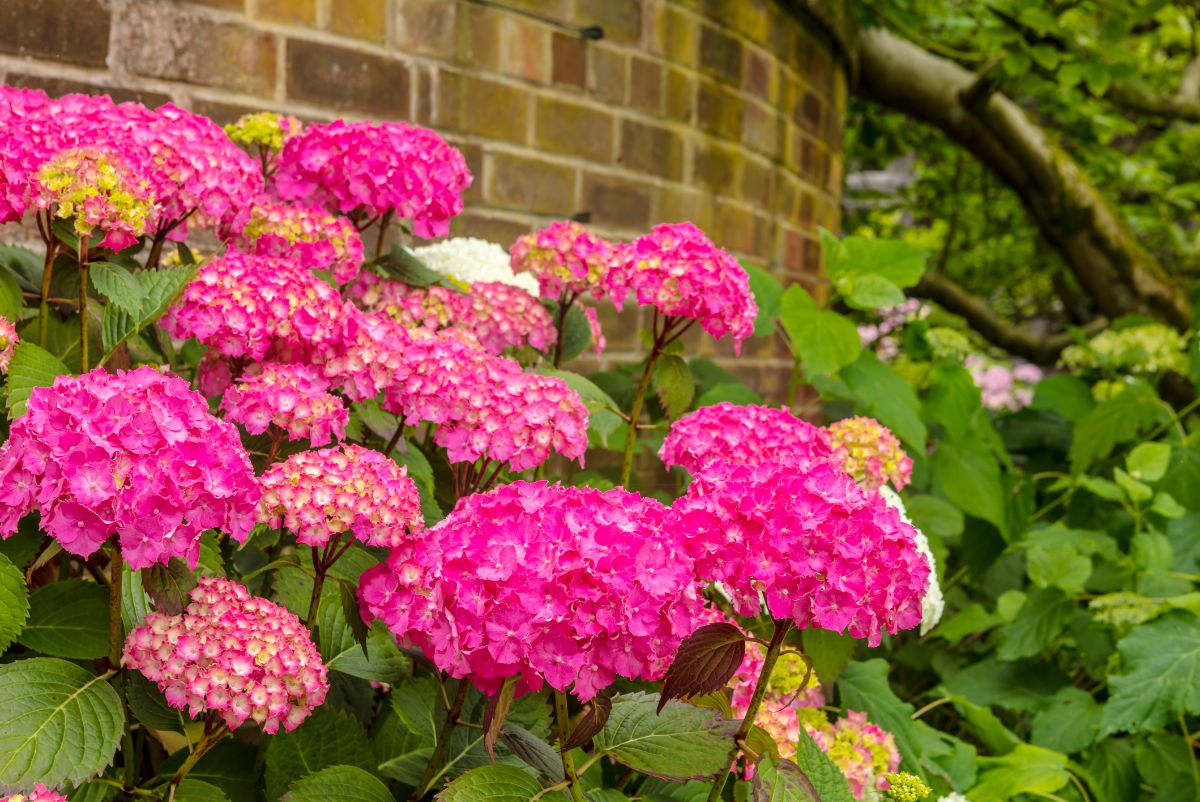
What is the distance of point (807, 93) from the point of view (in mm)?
3074

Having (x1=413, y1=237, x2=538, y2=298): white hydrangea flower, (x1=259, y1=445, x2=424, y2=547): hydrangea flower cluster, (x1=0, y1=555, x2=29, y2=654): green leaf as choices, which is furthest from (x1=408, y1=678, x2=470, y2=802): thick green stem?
(x1=413, y1=237, x2=538, y2=298): white hydrangea flower

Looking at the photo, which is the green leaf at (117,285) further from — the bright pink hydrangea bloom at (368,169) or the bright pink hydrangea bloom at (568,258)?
the bright pink hydrangea bloom at (568,258)

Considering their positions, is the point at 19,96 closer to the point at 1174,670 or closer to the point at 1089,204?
the point at 1174,670

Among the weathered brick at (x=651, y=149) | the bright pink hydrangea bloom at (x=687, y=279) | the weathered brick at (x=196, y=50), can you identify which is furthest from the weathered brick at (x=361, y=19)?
the bright pink hydrangea bloom at (x=687, y=279)

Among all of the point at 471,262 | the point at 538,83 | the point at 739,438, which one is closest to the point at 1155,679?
the point at 739,438

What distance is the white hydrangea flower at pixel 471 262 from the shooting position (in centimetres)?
175

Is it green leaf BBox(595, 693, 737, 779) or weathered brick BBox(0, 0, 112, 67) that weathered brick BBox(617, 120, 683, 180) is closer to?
weathered brick BBox(0, 0, 112, 67)

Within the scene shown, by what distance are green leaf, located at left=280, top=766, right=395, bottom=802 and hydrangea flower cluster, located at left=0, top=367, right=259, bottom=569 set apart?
0.24 meters

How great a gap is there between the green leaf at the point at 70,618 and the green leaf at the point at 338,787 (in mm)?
233

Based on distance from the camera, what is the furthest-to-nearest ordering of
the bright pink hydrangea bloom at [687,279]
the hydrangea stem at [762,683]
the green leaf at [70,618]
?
the bright pink hydrangea bloom at [687,279], the green leaf at [70,618], the hydrangea stem at [762,683]

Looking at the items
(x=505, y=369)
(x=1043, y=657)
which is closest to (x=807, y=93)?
(x=1043, y=657)

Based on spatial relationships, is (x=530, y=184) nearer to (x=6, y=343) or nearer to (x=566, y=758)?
(x=6, y=343)

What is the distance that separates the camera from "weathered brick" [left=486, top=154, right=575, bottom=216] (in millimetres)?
2092

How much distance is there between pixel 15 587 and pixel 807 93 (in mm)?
2511
